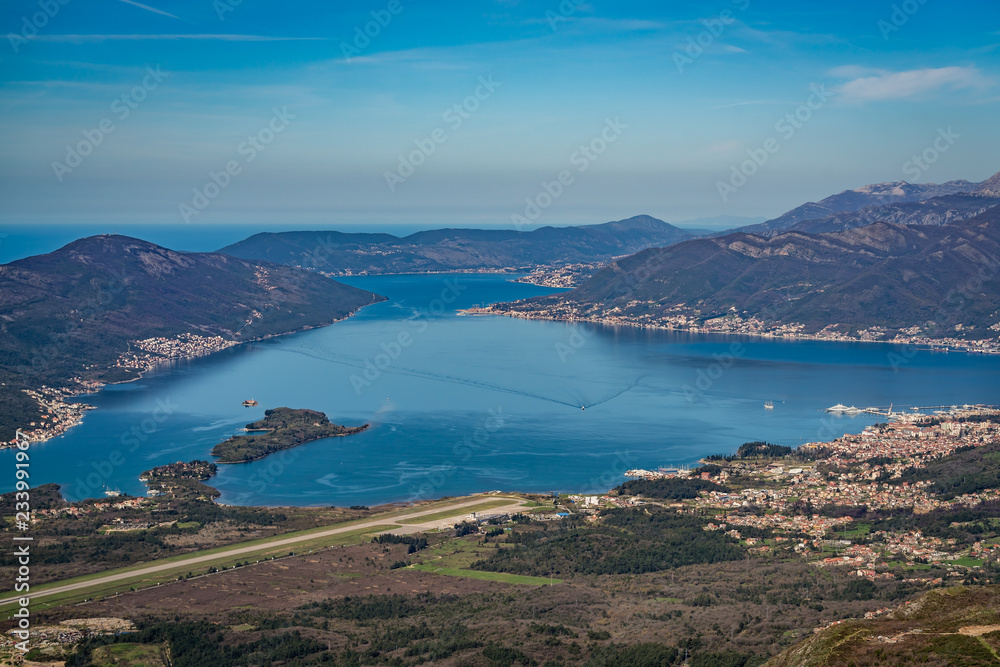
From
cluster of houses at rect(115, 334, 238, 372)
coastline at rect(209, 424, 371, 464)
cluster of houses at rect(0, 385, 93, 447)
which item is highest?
cluster of houses at rect(115, 334, 238, 372)

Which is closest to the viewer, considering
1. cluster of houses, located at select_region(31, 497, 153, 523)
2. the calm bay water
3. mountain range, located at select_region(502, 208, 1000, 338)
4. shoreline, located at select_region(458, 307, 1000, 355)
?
cluster of houses, located at select_region(31, 497, 153, 523)

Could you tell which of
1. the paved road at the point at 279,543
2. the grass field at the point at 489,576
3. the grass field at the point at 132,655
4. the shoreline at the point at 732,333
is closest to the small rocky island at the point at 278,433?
the paved road at the point at 279,543

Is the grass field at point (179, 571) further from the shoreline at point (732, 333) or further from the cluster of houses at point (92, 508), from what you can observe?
the shoreline at point (732, 333)

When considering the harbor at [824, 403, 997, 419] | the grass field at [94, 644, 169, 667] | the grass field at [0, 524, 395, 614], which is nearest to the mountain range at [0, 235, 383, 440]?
the grass field at [0, 524, 395, 614]

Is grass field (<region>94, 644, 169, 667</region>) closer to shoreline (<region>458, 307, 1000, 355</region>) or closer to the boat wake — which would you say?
the boat wake

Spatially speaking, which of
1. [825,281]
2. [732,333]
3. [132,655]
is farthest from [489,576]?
[825,281]

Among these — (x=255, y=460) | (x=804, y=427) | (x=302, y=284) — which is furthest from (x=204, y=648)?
(x=302, y=284)
